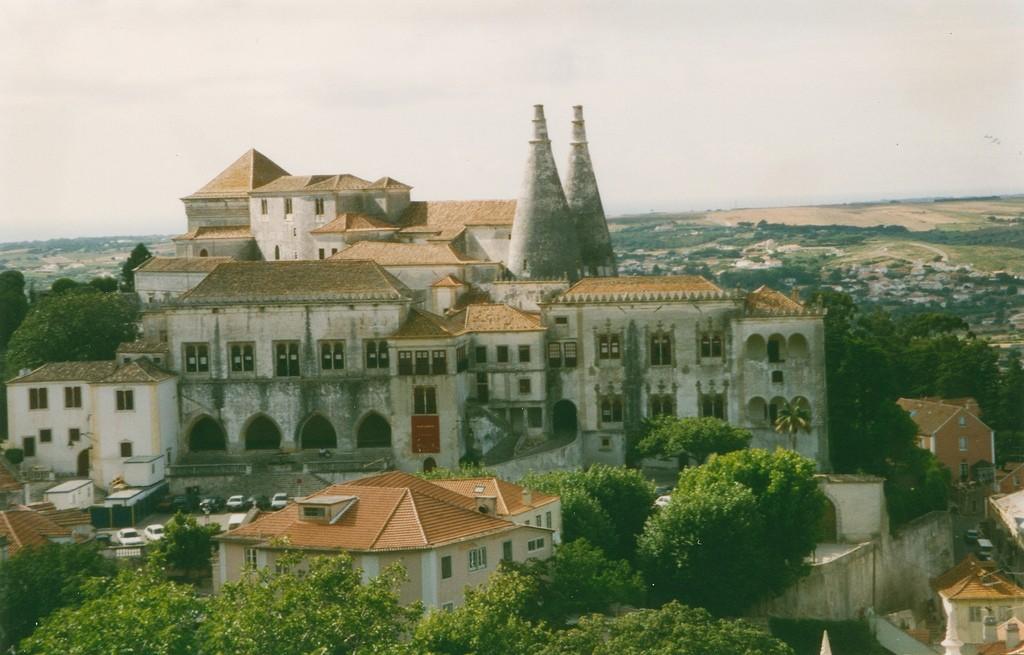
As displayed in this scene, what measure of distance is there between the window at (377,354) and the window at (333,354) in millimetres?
1026

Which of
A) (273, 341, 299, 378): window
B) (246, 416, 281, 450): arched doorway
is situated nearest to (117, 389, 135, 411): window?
(246, 416, 281, 450): arched doorway

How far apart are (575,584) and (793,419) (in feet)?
68.3

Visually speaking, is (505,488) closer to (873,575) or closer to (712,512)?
(712,512)

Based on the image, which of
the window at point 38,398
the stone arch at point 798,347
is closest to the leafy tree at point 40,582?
the window at point 38,398

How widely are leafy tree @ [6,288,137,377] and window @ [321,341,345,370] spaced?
11.4m

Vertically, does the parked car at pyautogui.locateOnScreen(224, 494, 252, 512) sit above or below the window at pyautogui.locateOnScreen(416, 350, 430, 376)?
below

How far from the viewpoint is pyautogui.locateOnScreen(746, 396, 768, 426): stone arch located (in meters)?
74.9

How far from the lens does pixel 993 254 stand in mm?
169875

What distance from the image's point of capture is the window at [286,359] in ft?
244

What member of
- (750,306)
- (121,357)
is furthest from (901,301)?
(121,357)

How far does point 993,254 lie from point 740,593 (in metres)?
115

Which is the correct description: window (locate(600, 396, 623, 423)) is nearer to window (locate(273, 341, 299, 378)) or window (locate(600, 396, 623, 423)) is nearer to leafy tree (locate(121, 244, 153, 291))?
window (locate(273, 341, 299, 378))

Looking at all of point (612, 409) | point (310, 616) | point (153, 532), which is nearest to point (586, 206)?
point (612, 409)

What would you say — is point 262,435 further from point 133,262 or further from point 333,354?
point 133,262
